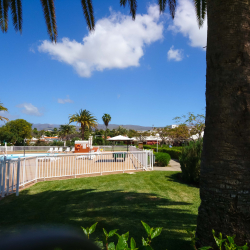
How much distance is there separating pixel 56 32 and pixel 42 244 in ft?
22.2

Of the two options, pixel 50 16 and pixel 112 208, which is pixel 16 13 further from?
pixel 112 208

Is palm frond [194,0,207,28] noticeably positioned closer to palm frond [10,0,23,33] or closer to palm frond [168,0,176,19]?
palm frond [168,0,176,19]

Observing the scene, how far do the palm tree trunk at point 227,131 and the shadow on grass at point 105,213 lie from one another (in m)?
0.90

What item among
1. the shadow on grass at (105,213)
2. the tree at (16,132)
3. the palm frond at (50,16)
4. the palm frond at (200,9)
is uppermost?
the palm frond at (200,9)

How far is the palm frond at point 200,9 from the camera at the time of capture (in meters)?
6.42

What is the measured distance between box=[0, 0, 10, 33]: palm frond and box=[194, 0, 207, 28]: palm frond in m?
5.97

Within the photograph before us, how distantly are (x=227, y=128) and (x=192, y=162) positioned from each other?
6.06 m

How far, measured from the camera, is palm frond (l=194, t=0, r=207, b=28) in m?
6.42

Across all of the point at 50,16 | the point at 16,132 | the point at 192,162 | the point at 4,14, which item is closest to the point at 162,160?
the point at 192,162

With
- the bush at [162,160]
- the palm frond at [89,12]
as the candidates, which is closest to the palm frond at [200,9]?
the palm frond at [89,12]

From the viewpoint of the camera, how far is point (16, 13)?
21.0ft

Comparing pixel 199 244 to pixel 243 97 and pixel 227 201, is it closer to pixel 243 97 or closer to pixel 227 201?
pixel 227 201

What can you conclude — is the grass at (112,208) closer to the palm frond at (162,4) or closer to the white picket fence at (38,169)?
the white picket fence at (38,169)

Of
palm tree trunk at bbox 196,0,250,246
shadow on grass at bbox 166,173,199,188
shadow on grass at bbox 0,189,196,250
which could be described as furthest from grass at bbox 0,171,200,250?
palm tree trunk at bbox 196,0,250,246
